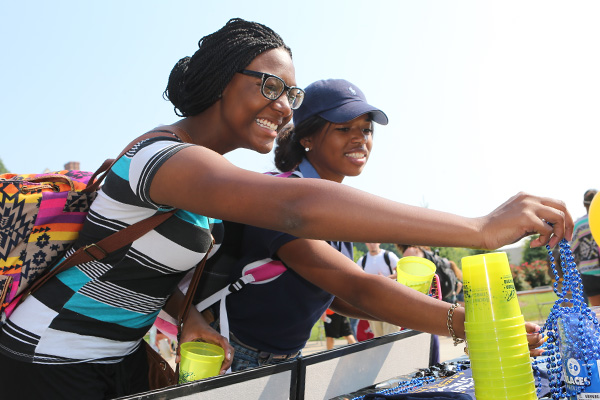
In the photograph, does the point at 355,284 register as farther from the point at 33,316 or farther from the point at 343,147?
the point at 33,316

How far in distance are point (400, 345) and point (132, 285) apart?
1.05m

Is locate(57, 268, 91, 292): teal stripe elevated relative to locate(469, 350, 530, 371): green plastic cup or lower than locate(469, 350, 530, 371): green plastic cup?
elevated

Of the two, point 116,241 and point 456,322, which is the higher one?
point 116,241

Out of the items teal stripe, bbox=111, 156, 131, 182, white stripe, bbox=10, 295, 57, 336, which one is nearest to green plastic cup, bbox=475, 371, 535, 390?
teal stripe, bbox=111, 156, 131, 182

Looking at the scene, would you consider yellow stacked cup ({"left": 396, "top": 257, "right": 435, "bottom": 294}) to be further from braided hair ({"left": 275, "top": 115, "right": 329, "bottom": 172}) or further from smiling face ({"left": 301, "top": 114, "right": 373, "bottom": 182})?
braided hair ({"left": 275, "top": 115, "right": 329, "bottom": 172})

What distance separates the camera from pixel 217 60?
5.96 feet

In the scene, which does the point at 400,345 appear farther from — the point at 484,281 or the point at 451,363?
the point at 484,281

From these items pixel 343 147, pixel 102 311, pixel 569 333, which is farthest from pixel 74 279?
pixel 343 147

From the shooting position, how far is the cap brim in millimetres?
2445

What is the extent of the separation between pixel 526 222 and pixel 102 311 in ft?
3.86

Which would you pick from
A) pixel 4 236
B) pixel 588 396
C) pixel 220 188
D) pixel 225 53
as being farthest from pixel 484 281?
pixel 4 236

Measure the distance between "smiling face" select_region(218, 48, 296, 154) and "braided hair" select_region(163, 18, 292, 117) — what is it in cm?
3

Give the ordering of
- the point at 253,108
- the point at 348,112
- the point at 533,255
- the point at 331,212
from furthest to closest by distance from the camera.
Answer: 1. the point at 533,255
2. the point at 348,112
3. the point at 253,108
4. the point at 331,212

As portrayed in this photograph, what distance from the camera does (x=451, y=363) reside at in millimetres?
2111
